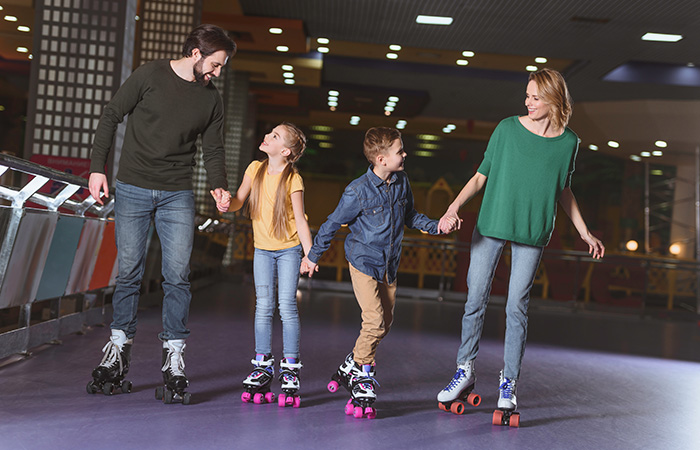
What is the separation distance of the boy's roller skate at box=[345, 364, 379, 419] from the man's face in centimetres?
135

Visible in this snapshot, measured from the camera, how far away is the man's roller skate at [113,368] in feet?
9.11

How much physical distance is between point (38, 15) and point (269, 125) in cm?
1241

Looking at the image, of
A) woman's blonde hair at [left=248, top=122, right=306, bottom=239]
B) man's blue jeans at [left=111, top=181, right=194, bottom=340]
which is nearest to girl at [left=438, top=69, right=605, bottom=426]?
woman's blonde hair at [left=248, top=122, right=306, bottom=239]

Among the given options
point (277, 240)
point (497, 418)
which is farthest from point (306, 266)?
point (497, 418)

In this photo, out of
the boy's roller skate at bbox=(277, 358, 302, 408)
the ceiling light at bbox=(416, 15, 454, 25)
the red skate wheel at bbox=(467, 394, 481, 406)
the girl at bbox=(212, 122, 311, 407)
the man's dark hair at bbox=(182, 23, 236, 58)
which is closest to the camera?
the man's dark hair at bbox=(182, 23, 236, 58)

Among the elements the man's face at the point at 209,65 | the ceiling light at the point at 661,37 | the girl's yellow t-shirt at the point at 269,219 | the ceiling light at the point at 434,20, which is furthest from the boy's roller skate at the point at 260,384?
the ceiling light at the point at 661,37

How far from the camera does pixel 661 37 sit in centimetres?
950

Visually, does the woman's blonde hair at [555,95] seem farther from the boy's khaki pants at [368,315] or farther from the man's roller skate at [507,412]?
the man's roller skate at [507,412]

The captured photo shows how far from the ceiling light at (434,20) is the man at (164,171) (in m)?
7.01

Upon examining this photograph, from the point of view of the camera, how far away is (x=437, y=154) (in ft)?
59.9

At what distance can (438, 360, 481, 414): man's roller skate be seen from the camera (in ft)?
9.84

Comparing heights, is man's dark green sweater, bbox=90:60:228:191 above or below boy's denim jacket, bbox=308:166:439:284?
above

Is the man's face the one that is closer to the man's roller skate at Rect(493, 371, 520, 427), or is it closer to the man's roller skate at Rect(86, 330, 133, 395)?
the man's roller skate at Rect(86, 330, 133, 395)

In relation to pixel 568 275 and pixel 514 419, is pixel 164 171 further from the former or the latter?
pixel 568 275
